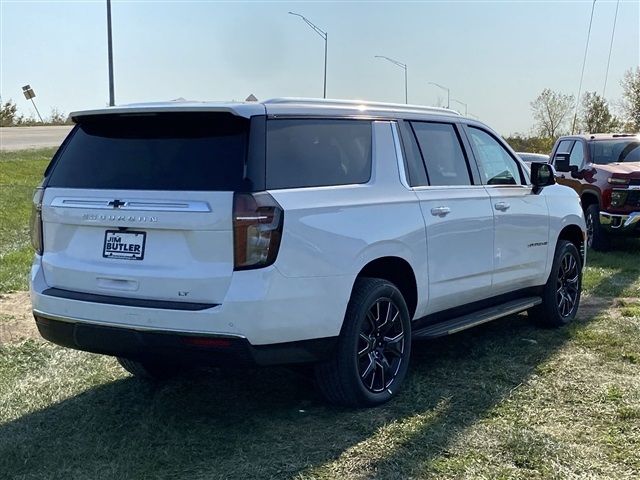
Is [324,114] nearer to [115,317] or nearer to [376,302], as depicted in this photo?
[376,302]

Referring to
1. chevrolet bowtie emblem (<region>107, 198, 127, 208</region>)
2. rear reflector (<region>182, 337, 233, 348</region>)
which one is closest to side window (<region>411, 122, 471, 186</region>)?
rear reflector (<region>182, 337, 233, 348</region>)

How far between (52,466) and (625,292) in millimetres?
6430

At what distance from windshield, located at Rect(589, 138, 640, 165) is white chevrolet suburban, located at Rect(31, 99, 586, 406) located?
7675mm

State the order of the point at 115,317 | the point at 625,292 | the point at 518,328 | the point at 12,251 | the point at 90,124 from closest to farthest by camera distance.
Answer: the point at 115,317 → the point at 90,124 → the point at 518,328 → the point at 625,292 → the point at 12,251

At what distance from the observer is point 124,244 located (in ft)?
13.9

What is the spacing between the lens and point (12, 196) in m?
13.9

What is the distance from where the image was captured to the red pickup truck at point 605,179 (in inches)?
436

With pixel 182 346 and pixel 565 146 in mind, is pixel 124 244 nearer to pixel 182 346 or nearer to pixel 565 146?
pixel 182 346

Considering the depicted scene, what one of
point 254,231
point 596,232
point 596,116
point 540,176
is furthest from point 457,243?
point 596,116

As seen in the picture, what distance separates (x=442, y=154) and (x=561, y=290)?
7.03 ft

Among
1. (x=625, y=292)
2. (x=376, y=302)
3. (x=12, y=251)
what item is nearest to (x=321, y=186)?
(x=376, y=302)

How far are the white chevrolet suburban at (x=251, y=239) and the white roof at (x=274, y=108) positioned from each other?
0.01 metres

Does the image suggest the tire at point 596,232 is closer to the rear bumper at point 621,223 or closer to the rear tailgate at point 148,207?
the rear bumper at point 621,223

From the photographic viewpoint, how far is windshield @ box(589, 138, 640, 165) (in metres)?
12.2
